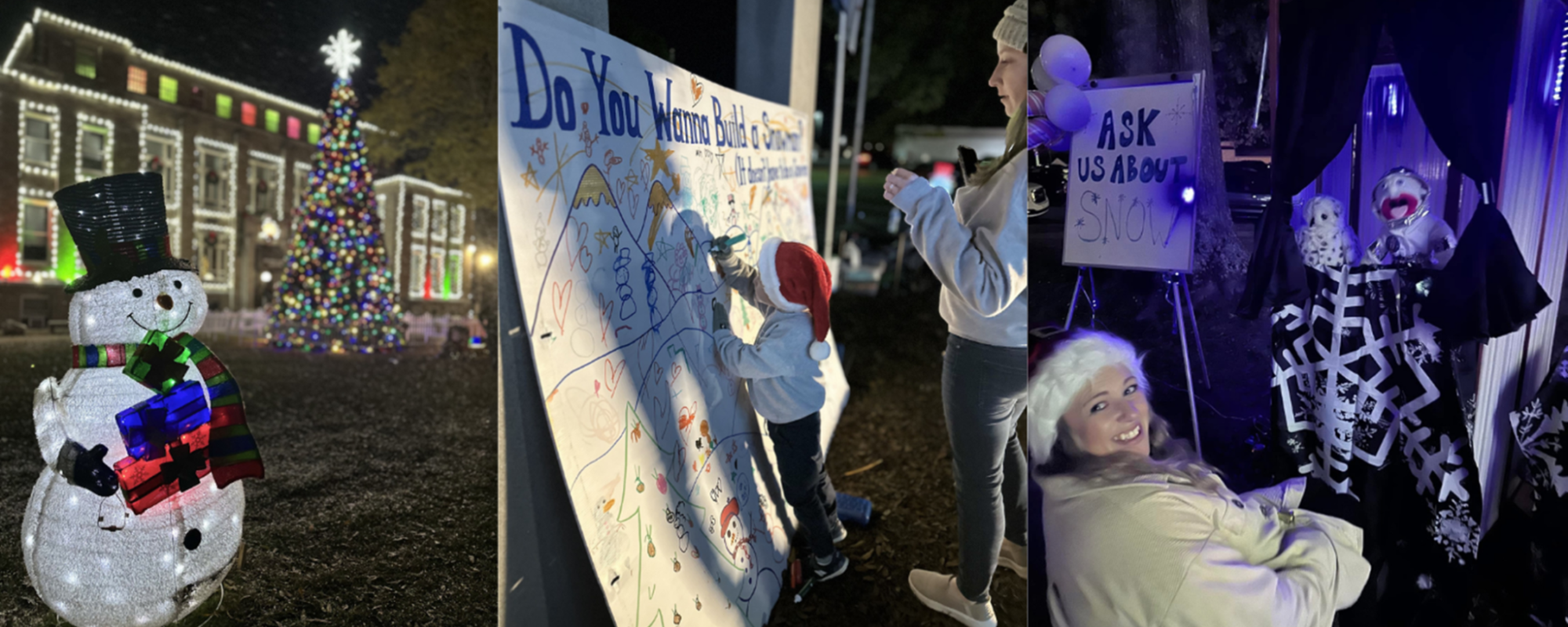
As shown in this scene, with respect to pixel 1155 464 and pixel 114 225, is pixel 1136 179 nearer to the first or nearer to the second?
pixel 1155 464

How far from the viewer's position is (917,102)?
43.6ft

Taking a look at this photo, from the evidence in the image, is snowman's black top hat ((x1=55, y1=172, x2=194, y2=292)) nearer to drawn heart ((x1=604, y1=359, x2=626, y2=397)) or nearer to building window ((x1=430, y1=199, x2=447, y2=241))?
drawn heart ((x1=604, y1=359, x2=626, y2=397))

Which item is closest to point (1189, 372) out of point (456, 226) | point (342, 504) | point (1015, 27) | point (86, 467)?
point (1015, 27)

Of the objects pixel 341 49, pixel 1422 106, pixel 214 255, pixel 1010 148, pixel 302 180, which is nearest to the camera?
pixel 1422 106

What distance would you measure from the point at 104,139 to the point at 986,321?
3044 millimetres

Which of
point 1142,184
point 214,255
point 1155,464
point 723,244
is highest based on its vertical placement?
point 1142,184

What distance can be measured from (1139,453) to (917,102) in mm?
12656

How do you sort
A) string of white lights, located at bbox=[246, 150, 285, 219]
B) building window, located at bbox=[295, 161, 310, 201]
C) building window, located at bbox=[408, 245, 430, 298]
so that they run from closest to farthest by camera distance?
string of white lights, located at bbox=[246, 150, 285, 219]
building window, located at bbox=[295, 161, 310, 201]
building window, located at bbox=[408, 245, 430, 298]

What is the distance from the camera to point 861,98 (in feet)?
36.4

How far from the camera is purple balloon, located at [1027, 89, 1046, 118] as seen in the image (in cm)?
146

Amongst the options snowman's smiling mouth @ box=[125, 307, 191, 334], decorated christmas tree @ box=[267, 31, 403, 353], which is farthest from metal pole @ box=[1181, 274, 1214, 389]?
decorated christmas tree @ box=[267, 31, 403, 353]

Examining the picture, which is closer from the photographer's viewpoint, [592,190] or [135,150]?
[592,190]

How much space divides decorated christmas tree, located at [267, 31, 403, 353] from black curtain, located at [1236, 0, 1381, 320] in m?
7.21

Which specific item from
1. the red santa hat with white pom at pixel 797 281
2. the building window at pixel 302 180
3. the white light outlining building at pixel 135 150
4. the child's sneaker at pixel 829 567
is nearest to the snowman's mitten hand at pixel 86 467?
the white light outlining building at pixel 135 150
